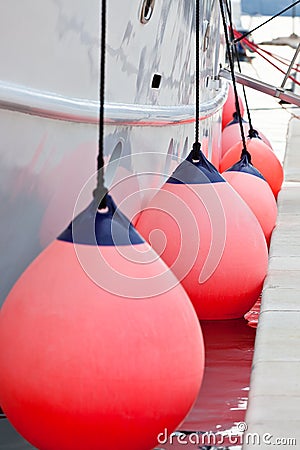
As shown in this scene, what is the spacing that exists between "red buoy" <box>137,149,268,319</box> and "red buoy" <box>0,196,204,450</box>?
126cm

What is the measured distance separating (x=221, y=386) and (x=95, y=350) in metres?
1.08

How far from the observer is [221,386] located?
3.41 metres

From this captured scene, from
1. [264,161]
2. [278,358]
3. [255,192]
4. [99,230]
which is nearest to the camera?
[99,230]

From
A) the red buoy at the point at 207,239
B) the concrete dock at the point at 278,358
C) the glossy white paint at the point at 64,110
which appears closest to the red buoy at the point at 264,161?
the concrete dock at the point at 278,358

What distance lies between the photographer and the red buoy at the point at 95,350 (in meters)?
2.44

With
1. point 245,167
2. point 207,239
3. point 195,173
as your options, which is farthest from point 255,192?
point 207,239

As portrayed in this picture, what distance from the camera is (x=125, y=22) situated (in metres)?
3.76

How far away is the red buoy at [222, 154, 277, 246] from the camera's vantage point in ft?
17.2

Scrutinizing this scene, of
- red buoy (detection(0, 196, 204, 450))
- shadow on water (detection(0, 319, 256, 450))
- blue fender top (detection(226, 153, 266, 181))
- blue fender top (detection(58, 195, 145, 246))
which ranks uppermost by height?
blue fender top (detection(58, 195, 145, 246))

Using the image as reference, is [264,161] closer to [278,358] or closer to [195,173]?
[195,173]

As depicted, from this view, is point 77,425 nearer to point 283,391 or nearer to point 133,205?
point 283,391

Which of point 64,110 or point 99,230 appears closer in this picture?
point 99,230

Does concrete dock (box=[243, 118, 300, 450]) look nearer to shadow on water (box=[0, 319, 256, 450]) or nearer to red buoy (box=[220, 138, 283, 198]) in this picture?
shadow on water (box=[0, 319, 256, 450])

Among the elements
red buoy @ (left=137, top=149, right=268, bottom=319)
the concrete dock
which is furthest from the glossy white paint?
the concrete dock
